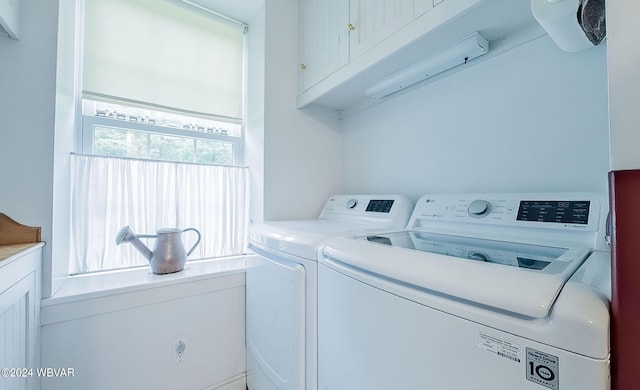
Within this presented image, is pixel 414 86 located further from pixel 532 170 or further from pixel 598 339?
pixel 598 339

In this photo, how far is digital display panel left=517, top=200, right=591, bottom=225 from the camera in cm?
77

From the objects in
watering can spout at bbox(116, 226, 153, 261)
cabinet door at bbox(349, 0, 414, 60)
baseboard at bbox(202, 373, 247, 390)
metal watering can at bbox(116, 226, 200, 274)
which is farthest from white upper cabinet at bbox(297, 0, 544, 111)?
baseboard at bbox(202, 373, 247, 390)

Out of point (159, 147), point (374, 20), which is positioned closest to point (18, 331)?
point (159, 147)

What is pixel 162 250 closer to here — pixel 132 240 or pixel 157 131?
pixel 132 240

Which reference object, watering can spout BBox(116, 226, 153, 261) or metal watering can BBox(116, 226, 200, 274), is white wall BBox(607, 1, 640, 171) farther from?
watering can spout BBox(116, 226, 153, 261)

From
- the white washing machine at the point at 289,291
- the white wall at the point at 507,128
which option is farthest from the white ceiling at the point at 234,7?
the white washing machine at the point at 289,291

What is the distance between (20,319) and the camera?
2.98 feet

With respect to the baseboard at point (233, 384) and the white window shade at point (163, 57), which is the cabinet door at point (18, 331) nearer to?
the baseboard at point (233, 384)

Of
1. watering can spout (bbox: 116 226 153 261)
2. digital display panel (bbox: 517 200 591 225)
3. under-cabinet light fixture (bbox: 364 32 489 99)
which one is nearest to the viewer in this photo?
digital display panel (bbox: 517 200 591 225)

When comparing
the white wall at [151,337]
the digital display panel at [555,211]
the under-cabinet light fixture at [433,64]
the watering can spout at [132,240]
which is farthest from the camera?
the watering can spout at [132,240]

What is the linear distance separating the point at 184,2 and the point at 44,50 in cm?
97

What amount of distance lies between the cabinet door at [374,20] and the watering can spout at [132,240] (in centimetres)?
158

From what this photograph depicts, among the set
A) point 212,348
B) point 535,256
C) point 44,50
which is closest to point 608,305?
point 535,256

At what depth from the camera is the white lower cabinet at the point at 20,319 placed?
2.58 feet
